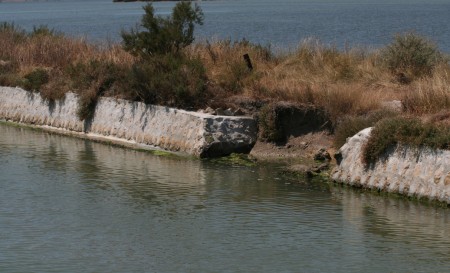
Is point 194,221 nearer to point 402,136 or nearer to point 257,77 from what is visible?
point 402,136

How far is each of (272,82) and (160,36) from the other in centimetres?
468

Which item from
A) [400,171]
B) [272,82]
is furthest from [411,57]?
[400,171]

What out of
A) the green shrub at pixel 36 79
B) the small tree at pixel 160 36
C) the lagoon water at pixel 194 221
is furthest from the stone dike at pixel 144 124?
the small tree at pixel 160 36

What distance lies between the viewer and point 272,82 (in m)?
25.2

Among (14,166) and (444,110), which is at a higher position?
(444,110)

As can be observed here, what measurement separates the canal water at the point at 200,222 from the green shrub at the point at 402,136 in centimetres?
88

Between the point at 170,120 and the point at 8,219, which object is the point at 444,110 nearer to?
the point at 170,120

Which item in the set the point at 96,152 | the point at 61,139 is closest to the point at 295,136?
the point at 96,152

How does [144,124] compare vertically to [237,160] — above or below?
above

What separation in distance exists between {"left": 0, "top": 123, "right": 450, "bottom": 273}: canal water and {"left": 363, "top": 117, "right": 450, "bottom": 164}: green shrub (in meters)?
0.88

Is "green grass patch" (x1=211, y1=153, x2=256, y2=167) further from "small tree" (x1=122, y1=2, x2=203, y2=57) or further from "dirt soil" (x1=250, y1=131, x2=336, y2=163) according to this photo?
"small tree" (x1=122, y1=2, x2=203, y2=57)

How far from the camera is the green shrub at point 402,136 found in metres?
18.1

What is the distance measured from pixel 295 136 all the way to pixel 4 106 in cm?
1118

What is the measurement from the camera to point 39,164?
922 inches
